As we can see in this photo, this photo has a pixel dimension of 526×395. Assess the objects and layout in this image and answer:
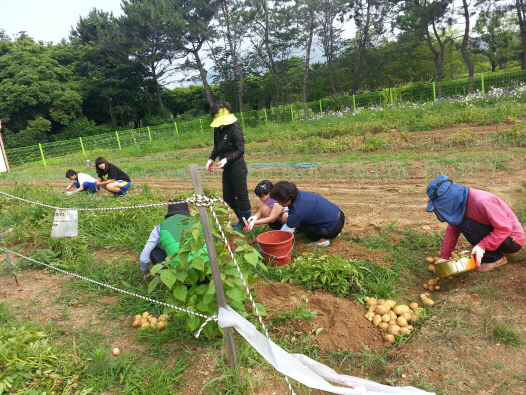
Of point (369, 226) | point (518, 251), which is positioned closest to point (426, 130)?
point (369, 226)

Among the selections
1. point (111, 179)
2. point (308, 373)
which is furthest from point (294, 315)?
point (111, 179)

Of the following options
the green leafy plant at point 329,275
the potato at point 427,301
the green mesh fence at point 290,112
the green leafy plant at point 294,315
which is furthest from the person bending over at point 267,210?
the green mesh fence at point 290,112

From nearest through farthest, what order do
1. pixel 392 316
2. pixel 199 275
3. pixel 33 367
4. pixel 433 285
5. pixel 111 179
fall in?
pixel 33 367
pixel 199 275
pixel 392 316
pixel 433 285
pixel 111 179

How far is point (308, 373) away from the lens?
62.6 inches

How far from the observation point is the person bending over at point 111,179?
654 centimetres

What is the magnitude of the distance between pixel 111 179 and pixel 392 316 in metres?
5.71

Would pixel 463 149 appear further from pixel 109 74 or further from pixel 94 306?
pixel 109 74

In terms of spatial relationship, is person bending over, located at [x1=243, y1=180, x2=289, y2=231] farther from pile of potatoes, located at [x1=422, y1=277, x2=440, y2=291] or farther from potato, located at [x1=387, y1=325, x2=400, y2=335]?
potato, located at [x1=387, y1=325, x2=400, y2=335]

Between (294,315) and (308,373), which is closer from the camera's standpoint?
(308,373)

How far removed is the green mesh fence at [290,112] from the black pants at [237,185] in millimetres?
13279

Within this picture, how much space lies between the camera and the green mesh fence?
619 inches

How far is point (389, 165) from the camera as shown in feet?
23.2

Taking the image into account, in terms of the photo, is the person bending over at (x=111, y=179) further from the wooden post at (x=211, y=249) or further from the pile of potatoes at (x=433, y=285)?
the pile of potatoes at (x=433, y=285)

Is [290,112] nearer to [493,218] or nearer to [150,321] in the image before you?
[493,218]
